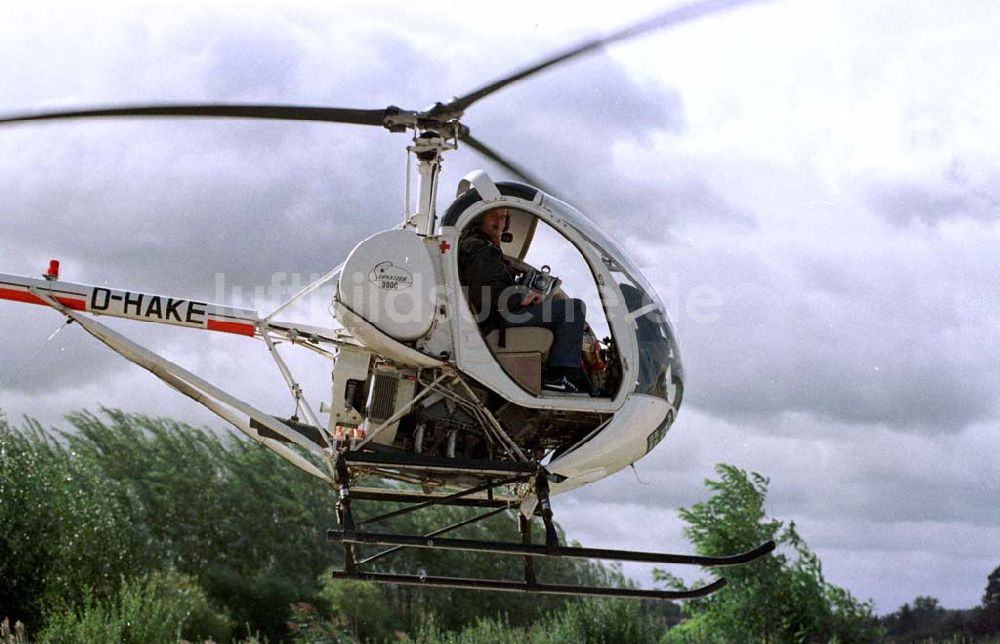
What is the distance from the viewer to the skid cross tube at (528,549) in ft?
27.5

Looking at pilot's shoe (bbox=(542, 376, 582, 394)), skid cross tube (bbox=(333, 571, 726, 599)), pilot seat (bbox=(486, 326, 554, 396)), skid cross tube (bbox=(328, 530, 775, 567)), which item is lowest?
skid cross tube (bbox=(333, 571, 726, 599))

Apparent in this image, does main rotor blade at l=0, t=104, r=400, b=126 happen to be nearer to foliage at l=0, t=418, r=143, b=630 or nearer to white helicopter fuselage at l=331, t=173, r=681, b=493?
white helicopter fuselage at l=331, t=173, r=681, b=493

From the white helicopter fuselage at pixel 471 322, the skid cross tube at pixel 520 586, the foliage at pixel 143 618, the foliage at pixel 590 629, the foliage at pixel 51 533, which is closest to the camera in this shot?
the skid cross tube at pixel 520 586

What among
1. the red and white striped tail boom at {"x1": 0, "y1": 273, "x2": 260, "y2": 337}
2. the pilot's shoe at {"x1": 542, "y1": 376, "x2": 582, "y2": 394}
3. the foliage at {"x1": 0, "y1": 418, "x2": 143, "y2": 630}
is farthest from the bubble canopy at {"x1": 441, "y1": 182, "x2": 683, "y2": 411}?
the foliage at {"x1": 0, "y1": 418, "x2": 143, "y2": 630}

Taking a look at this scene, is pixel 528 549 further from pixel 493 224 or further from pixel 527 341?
pixel 493 224

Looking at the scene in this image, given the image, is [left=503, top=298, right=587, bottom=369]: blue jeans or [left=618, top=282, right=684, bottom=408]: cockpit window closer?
[left=503, top=298, right=587, bottom=369]: blue jeans

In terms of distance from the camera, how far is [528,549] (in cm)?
863

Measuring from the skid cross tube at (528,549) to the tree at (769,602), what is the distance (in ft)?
44.0

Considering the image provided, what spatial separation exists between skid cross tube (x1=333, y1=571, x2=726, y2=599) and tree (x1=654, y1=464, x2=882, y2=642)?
43.1 ft

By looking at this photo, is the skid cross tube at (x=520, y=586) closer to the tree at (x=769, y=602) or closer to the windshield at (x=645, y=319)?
the windshield at (x=645, y=319)

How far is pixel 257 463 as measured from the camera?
3353 centimetres

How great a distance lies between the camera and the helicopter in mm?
8930

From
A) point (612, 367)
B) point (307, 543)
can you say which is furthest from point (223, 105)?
point (307, 543)

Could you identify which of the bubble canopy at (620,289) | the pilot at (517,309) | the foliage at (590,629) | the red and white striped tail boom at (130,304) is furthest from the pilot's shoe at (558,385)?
the foliage at (590,629)
